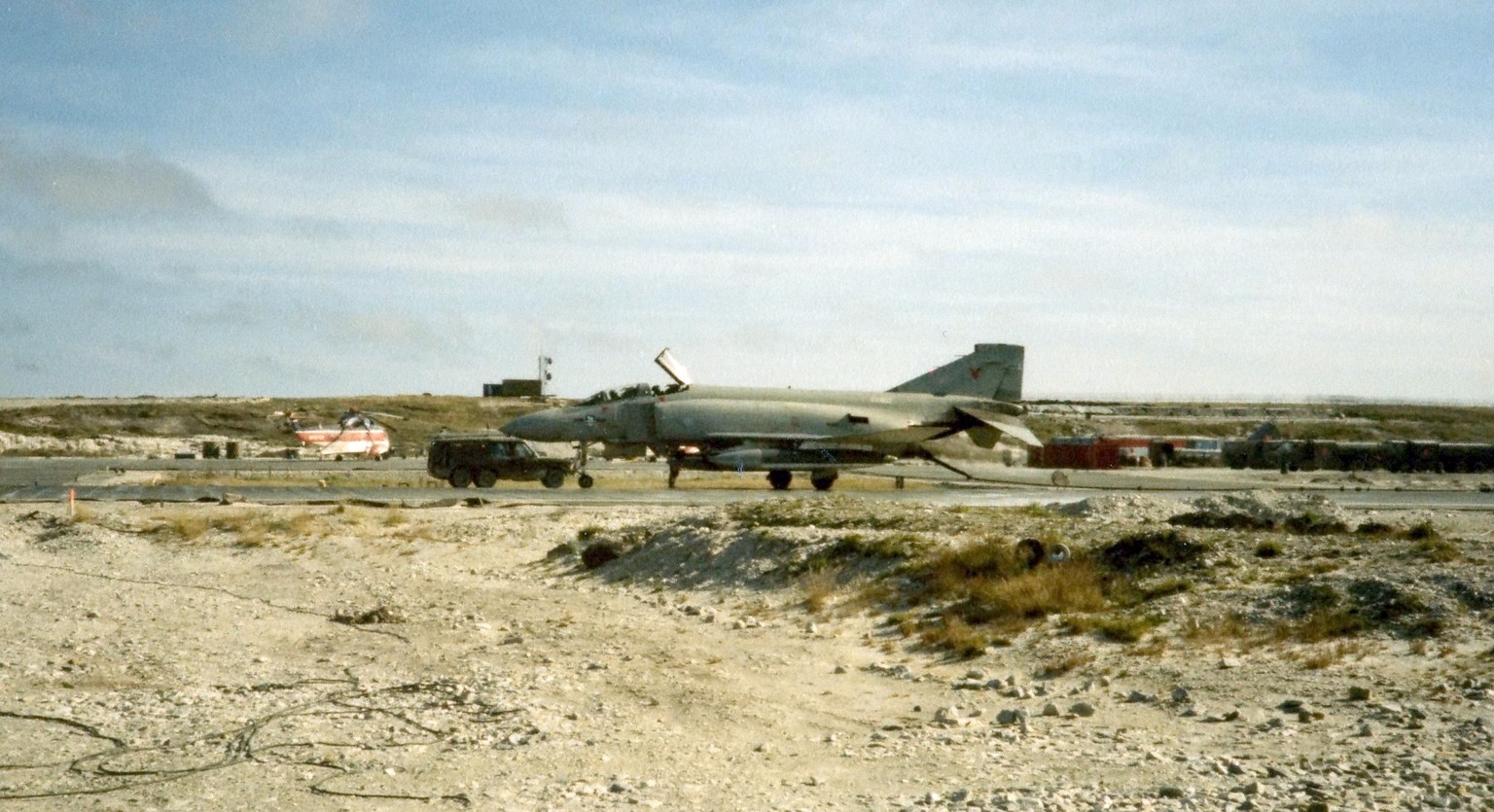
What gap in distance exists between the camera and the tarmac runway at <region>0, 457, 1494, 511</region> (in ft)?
118

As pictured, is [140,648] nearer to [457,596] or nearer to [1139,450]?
[457,596]

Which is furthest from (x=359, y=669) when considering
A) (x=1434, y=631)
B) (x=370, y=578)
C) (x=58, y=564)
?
(x=58, y=564)

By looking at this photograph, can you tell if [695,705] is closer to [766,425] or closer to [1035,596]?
[1035,596]

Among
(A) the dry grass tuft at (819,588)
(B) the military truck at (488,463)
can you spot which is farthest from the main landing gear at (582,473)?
(A) the dry grass tuft at (819,588)

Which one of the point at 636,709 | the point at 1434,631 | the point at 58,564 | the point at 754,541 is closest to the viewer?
the point at 636,709

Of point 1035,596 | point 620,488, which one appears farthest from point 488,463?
Answer: point 1035,596

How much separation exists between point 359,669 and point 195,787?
472 centimetres

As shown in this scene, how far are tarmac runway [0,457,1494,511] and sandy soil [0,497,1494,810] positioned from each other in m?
15.4

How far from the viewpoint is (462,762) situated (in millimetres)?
10141

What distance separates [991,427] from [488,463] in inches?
638

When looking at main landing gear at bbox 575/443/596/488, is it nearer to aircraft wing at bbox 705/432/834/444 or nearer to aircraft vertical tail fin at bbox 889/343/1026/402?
aircraft wing at bbox 705/432/834/444

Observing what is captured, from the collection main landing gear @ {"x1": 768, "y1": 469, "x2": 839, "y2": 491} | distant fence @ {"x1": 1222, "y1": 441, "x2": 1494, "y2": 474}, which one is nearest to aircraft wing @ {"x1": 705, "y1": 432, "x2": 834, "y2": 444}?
main landing gear @ {"x1": 768, "y1": 469, "x2": 839, "y2": 491}

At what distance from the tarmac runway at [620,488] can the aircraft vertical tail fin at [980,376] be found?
3.32 m

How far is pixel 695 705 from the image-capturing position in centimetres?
1209
